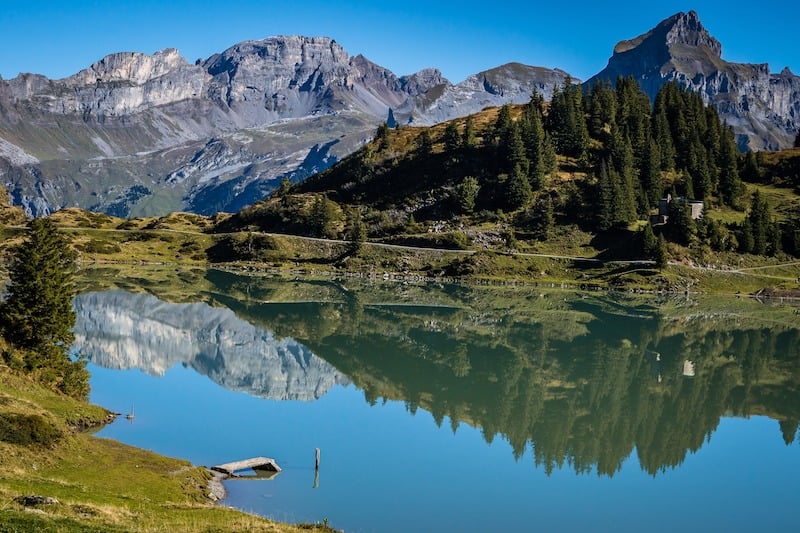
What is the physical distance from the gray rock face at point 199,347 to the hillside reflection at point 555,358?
1543 millimetres

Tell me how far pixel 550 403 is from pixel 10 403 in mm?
47648

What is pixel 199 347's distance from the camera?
9694 centimetres

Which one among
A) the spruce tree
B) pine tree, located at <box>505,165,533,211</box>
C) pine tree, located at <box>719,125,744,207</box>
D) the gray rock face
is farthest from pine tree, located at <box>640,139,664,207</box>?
the spruce tree

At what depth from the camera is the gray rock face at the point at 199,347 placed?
8025cm

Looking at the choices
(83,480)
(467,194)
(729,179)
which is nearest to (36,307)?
(83,480)

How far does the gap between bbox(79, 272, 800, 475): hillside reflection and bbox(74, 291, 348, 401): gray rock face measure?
5.06 feet

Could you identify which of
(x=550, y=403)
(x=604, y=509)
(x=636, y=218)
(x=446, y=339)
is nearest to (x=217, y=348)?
(x=446, y=339)

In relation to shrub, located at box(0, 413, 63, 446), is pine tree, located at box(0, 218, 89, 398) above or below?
above

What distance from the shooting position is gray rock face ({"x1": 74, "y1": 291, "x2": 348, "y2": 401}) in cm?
8025

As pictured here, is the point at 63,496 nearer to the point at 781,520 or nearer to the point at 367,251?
the point at 781,520

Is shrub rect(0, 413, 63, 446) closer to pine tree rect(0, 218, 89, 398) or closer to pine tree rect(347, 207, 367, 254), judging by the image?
pine tree rect(0, 218, 89, 398)

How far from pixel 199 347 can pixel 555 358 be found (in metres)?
47.9

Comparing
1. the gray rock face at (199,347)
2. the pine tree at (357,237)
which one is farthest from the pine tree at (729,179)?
the gray rock face at (199,347)

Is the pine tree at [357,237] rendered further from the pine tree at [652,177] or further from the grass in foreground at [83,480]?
the grass in foreground at [83,480]
